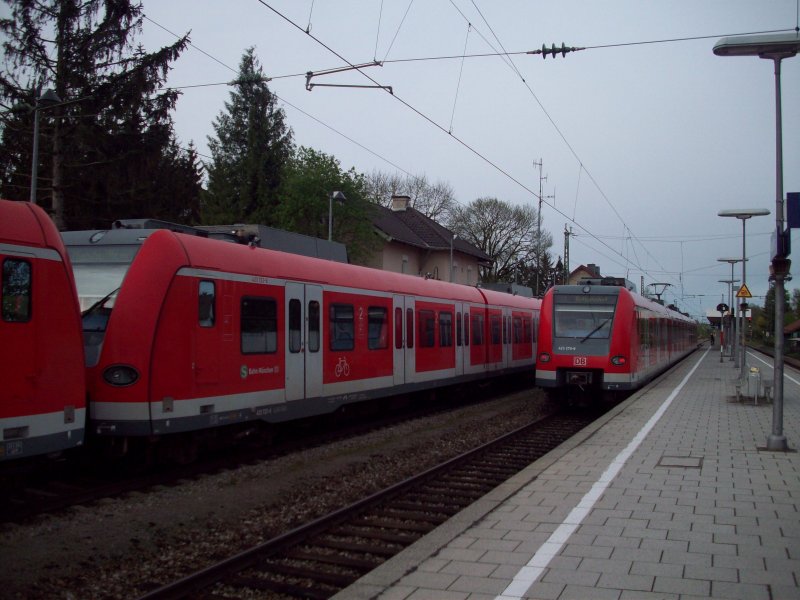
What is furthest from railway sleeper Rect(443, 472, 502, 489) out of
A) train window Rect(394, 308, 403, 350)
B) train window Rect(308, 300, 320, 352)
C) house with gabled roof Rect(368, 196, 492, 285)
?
house with gabled roof Rect(368, 196, 492, 285)

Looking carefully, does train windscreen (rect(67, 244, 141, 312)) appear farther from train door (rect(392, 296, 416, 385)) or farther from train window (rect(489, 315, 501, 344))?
train window (rect(489, 315, 501, 344))

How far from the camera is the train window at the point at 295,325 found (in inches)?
449

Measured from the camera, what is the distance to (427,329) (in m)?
17.0

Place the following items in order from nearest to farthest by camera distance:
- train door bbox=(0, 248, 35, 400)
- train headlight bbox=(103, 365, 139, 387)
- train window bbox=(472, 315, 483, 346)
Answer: train door bbox=(0, 248, 35, 400) → train headlight bbox=(103, 365, 139, 387) → train window bbox=(472, 315, 483, 346)

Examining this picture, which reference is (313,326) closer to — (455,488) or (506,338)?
(455,488)

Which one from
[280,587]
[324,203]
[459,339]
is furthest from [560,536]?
[324,203]

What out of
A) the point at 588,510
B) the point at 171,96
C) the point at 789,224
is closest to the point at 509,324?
the point at 171,96

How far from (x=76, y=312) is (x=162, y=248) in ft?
4.98

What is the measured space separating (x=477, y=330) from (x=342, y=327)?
26.3 ft

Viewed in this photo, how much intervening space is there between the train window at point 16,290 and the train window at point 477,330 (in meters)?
13.9

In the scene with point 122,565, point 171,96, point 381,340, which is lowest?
point 122,565

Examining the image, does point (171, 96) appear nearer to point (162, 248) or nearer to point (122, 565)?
point (162, 248)

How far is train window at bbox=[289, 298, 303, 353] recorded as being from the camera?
11398mm

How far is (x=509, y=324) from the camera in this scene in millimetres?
23578
